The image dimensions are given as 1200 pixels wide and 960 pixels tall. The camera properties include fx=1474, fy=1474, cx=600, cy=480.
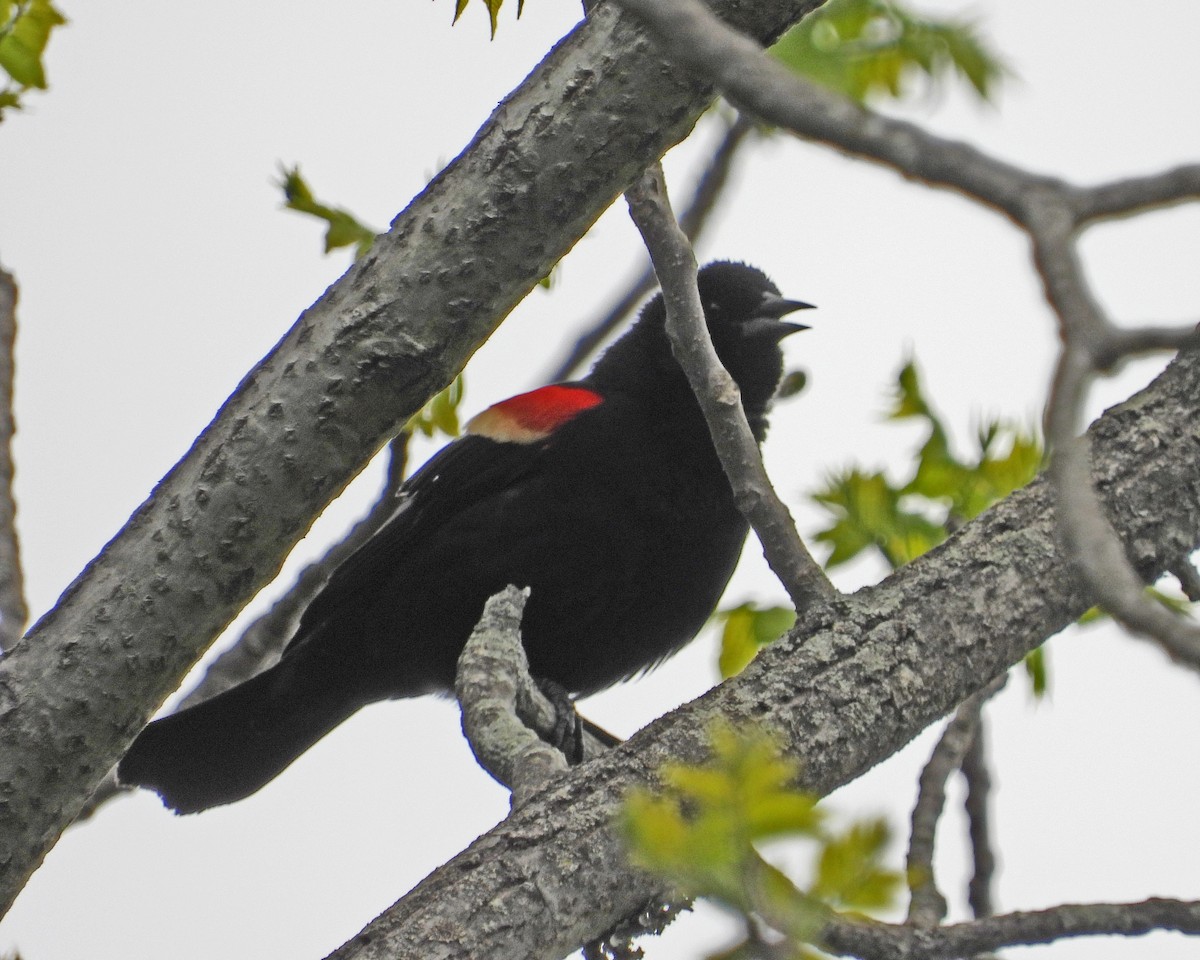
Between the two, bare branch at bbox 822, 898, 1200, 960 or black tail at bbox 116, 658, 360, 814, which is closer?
bare branch at bbox 822, 898, 1200, 960

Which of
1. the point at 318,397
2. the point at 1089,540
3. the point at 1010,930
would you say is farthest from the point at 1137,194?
the point at 318,397

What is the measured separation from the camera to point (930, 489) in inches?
123

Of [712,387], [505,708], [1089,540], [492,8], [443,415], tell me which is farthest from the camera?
[443,415]

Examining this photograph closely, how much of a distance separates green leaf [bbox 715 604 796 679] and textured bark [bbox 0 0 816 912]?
1262mm

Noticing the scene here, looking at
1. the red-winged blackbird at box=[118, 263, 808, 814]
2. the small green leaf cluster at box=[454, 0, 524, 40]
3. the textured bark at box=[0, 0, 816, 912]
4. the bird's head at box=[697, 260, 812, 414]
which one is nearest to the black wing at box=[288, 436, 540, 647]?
the red-winged blackbird at box=[118, 263, 808, 814]

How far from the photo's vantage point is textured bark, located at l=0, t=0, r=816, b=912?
84.1 inches

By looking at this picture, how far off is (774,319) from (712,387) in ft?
4.68

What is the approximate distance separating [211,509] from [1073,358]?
146 centimetres

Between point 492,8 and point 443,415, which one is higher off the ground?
point 443,415

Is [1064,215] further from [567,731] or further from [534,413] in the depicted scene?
[534,413]

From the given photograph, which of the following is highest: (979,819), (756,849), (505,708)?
(979,819)

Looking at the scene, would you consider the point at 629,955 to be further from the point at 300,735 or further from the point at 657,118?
the point at 300,735

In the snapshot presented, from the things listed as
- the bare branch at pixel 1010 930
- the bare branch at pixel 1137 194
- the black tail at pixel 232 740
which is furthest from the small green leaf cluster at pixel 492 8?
the black tail at pixel 232 740

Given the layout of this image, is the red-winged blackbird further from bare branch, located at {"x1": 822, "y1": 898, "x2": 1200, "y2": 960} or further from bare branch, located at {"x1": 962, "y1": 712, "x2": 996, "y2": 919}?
bare branch, located at {"x1": 822, "y1": 898, "x2": 1200, "y2": 960}
